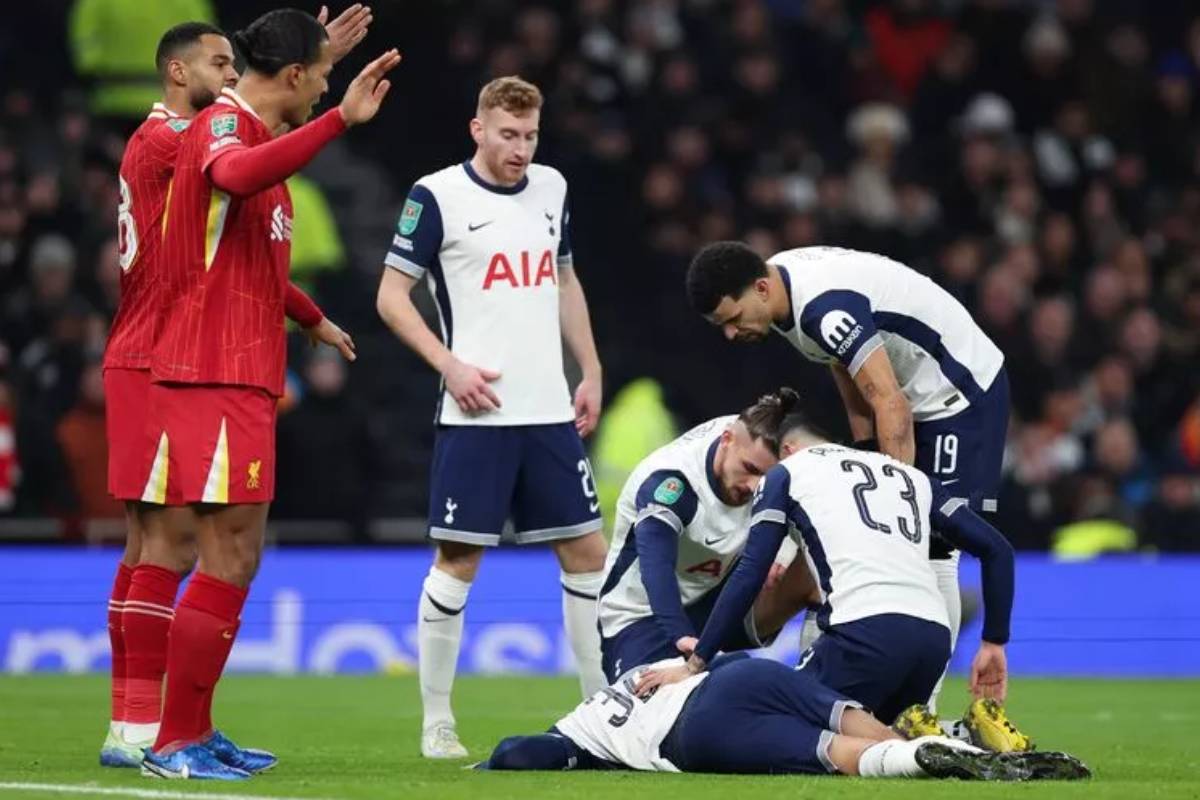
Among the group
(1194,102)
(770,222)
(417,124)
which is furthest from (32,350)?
(1194,102)

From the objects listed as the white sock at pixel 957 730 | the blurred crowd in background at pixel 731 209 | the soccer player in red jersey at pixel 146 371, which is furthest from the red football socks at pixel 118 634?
the blurred crowd in background at pixel 731 209

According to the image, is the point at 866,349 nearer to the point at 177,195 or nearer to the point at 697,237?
the point at 177,195

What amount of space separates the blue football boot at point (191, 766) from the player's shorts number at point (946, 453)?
280 centimetres

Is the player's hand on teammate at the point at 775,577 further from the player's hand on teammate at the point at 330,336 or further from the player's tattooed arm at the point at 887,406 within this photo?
the player's hand on teammate at the point at 330,336

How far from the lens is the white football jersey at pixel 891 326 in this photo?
824cm

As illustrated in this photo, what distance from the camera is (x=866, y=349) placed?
820 cm

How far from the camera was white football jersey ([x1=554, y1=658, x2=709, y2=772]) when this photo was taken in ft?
25.2

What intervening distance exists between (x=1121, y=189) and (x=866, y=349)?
38.5 ft

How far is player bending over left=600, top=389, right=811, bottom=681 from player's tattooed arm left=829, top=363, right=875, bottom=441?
1.10 ft

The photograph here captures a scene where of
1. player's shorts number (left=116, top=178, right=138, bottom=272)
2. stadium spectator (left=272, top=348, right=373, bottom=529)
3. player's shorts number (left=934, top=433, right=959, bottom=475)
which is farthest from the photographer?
stadium spectator (left=272, top=348, right=373, bottom=529)

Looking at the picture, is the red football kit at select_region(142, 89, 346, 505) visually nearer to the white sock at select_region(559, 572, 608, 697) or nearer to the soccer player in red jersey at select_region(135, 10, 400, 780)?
the soccer player in red jersey at select_region(135, 10, 400, 780)

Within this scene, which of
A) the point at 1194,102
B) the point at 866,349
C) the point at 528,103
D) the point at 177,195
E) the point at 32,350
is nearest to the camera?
the point at 177,195

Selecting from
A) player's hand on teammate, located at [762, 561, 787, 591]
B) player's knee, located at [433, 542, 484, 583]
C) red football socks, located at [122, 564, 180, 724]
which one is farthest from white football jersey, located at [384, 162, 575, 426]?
red football socks, located at [122, 564, 180, 724]

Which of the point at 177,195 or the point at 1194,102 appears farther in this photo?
the point at 1194,102
